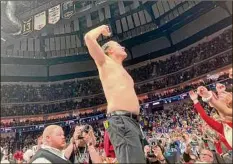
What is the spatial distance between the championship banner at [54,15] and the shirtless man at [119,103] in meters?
8.69

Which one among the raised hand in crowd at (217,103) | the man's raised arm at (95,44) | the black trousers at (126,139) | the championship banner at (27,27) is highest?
the championship banner at (27,27)

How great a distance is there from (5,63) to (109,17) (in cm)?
934

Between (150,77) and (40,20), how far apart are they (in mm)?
13252

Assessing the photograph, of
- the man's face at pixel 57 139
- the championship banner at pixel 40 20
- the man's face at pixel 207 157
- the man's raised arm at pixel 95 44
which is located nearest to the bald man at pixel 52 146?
the man's face at pixel 57 139

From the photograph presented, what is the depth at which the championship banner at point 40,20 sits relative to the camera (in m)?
11.0

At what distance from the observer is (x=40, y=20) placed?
1128cm

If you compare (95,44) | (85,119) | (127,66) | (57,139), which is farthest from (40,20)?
(127,66)

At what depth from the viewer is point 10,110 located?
21.5m

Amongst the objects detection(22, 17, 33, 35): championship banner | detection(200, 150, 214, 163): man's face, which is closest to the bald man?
detection(200, 150, 214, 163): man's face

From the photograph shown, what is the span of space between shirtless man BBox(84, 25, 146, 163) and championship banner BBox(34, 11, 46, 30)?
28.9ft

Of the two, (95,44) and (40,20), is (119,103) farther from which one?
(40,20)

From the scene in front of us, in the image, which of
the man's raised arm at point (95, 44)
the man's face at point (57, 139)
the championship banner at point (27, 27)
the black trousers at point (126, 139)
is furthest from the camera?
the championship banner at point (27, 27)

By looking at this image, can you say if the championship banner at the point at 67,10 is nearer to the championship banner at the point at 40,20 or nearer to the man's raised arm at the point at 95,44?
the championship banner at the point at 40,20

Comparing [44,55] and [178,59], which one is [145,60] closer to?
[178,59]
